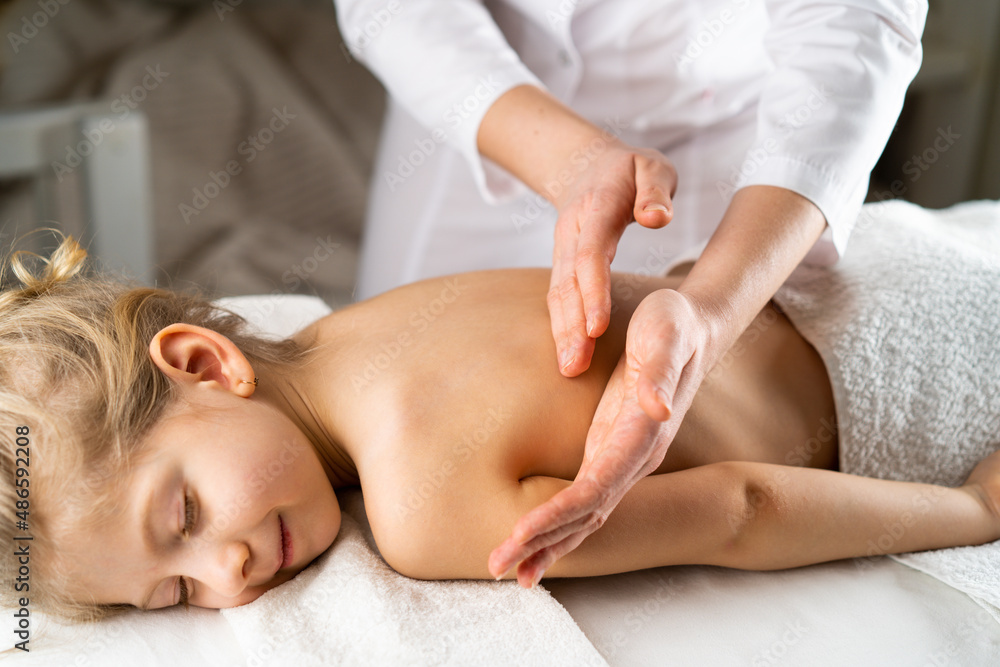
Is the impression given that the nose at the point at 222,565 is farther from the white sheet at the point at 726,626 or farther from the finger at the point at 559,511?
the finger at the point at 559,511

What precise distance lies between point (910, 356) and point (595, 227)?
0.44m

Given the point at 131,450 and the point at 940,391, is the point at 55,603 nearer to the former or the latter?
the point at 131,450

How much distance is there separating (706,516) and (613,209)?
322 millimetres

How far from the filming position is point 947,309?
3.18 feet

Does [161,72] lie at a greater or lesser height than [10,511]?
lesser

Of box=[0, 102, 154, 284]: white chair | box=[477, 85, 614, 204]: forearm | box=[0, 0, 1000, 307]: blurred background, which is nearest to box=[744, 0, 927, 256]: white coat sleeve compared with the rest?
box=[477, 85, 614, 204]: forearm

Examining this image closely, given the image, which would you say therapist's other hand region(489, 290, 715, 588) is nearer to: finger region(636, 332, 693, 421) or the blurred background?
finger region(636, 332, 693, 421)

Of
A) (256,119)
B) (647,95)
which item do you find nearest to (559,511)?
(647,95)

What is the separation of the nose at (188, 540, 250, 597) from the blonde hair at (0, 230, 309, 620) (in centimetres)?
10

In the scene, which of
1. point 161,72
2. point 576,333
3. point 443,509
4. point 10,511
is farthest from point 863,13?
point 161,72

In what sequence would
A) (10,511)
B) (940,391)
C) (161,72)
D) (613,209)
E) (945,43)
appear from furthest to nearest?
(161,72)
(945,43)
(940,391)
(613,209)
(10,511)

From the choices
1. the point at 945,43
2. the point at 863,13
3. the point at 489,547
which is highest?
the point at 863,13

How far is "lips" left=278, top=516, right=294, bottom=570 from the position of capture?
0.77 m

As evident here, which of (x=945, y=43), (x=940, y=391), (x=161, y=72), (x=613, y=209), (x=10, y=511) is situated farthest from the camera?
(x=161, y=72)
